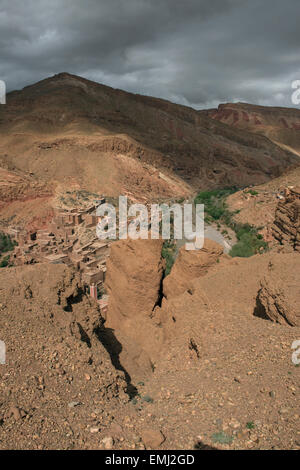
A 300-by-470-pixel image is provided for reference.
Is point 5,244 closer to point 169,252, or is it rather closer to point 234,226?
point 169,252

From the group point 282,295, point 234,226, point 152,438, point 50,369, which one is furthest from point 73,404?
point 234,226

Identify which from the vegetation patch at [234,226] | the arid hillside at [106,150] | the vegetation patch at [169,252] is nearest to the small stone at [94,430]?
the vegetation patch at [169,252]

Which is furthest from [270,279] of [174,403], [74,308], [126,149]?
[126,149]

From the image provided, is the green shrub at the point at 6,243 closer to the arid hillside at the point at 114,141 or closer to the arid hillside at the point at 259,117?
the arid hillside at the point at 114,141

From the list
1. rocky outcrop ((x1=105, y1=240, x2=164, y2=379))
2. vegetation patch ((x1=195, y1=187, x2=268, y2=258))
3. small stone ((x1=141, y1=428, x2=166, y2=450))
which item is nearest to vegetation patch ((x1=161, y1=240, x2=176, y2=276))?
vegetation patch ((x1=195, y1=187, x2=268, y2=258))

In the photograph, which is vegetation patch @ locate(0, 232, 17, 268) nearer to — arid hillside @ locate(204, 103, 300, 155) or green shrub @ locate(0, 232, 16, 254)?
green shrub @ locate(0, 232, 16, 254)

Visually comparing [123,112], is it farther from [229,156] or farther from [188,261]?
[188,261]
